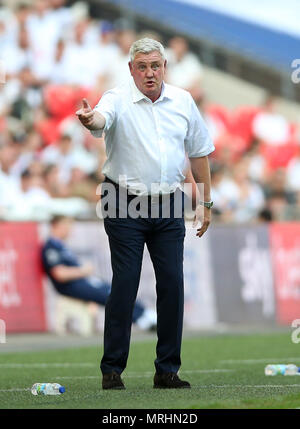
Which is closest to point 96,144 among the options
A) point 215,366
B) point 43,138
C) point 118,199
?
point 43,138

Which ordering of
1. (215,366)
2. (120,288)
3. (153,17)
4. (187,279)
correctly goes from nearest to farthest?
1. (120,288)
2. (215,366)
3. (187,279)
4. (153,17)

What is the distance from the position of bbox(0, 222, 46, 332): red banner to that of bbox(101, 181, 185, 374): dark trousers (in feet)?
23.3

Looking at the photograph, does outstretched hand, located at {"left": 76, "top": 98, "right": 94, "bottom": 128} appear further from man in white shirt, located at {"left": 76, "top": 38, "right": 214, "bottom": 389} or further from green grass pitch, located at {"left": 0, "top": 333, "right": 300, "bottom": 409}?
green grass pitch, located at {"left": 0, "top": 333, "right": 300, "bottom": 409}

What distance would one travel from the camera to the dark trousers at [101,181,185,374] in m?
7.63

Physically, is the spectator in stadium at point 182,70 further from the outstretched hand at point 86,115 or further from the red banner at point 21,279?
the outstretched hand at point 86,115

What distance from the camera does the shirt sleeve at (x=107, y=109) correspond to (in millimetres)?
7371

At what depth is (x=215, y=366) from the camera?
9.91 meters

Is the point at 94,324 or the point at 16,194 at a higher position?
the point at 16,194

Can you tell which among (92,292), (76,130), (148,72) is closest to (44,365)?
(148,72)

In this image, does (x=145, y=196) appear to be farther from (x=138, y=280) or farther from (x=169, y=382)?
(x=169, y=382)

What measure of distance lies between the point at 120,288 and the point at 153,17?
16.5 m

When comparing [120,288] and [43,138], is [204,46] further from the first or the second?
[120,288]

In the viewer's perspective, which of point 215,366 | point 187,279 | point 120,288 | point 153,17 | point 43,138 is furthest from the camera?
point 153,17

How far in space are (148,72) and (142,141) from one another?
0.45 m
